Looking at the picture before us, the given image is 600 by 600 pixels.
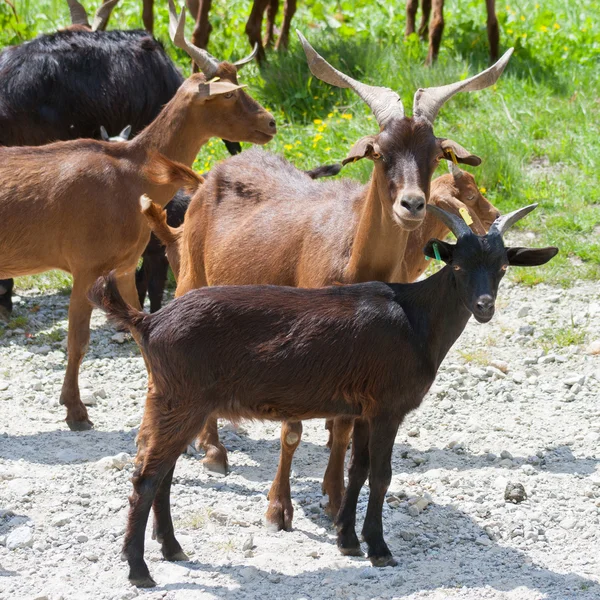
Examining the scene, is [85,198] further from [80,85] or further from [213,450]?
[80,85]

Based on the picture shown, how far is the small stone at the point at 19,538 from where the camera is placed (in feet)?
19.1

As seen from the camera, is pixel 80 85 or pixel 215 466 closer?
pixel 215 466

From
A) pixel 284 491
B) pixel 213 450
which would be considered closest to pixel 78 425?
pixel 213 450

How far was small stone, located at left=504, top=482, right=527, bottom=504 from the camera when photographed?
20.8 ft

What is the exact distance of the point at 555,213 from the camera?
9.91m

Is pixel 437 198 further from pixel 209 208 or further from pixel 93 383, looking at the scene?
pixel 93 383

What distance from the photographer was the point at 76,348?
766 cm

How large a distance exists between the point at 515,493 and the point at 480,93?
612cm

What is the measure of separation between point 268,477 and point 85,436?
54.3 inches

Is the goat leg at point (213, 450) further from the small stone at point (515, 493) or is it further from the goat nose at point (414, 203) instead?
the goat nose at point (414, 203)

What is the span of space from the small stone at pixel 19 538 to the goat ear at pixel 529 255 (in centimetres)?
287

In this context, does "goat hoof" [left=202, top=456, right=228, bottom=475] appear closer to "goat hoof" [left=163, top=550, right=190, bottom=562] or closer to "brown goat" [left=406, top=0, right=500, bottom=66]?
"goat hoof" [left=163, top=550, right=190, bottom=562]

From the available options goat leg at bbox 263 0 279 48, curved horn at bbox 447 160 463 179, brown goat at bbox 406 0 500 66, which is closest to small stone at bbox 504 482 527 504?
curved horn at bbox 447 160 463 179

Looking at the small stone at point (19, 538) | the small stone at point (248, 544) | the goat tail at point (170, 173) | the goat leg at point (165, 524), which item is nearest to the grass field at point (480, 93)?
the goat tail at point (170, 173)
